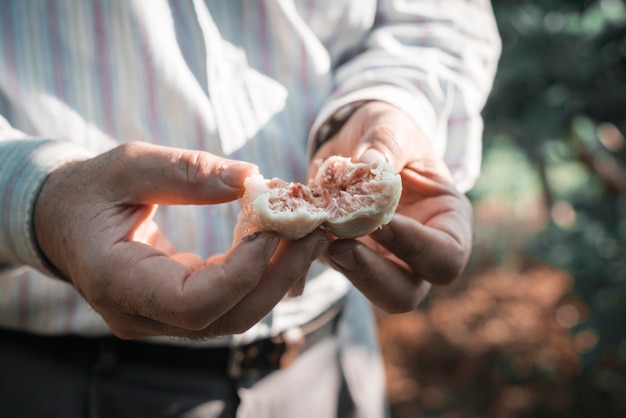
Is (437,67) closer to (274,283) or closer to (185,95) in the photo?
(185,95)

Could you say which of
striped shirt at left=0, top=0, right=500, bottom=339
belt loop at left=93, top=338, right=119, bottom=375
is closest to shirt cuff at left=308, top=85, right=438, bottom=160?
striped shirt at left=0, top=0, right=500, bottom=339

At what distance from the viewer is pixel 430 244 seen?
57.0 inches

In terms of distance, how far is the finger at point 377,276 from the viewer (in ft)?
4.58

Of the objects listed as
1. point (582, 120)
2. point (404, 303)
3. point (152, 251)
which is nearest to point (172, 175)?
point (152, 251)

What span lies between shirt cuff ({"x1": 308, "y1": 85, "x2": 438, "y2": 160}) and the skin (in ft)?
0.92

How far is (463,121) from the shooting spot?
2018 millimetres

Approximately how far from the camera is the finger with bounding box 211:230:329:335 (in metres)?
1.33

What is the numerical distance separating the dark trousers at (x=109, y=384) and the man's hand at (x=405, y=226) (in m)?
0.59

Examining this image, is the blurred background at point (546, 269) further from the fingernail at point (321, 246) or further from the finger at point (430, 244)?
the fingernail at point (321, 246)

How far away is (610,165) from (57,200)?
355cm

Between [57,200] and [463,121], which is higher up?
[57,200]

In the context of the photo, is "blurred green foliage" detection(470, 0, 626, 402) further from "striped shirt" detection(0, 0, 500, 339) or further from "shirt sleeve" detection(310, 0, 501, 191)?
"striped shirt" detection(0, 0, 500, 339)

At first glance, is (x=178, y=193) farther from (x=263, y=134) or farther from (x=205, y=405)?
(x=205, y=405)

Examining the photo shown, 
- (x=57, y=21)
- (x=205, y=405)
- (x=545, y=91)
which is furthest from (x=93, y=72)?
(x=545, y=91)
